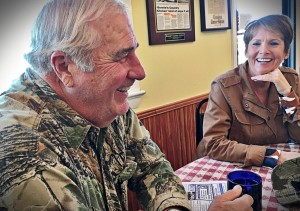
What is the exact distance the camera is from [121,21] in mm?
805

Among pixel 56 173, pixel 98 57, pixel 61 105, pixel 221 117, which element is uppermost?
pixel 98 57

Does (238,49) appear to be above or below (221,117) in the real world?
above

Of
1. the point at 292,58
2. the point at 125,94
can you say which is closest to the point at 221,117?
the point at 125,94

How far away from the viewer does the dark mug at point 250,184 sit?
0.82 meters

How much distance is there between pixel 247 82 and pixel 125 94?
3.22ft

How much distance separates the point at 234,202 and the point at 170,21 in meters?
1.74

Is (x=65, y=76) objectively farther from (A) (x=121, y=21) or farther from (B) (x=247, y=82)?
(B) (x=247, y=82)

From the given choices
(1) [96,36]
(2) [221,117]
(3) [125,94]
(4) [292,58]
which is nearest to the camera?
(1) [96,36]

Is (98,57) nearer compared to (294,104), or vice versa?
(98,57)

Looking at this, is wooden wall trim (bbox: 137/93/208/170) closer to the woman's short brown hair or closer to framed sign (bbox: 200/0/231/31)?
framed sign (bbox: 200/0/231/31)

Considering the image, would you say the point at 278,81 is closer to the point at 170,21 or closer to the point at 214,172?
the point at 214,172

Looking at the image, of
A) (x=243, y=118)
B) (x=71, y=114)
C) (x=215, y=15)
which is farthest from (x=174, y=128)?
(x=71, y=114)

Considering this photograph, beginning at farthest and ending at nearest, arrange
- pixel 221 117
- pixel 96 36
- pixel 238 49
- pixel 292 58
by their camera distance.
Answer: pixel 292 58, pixel 238 49, pixel 221 117, pixel 96 36

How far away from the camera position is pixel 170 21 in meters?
2.29
